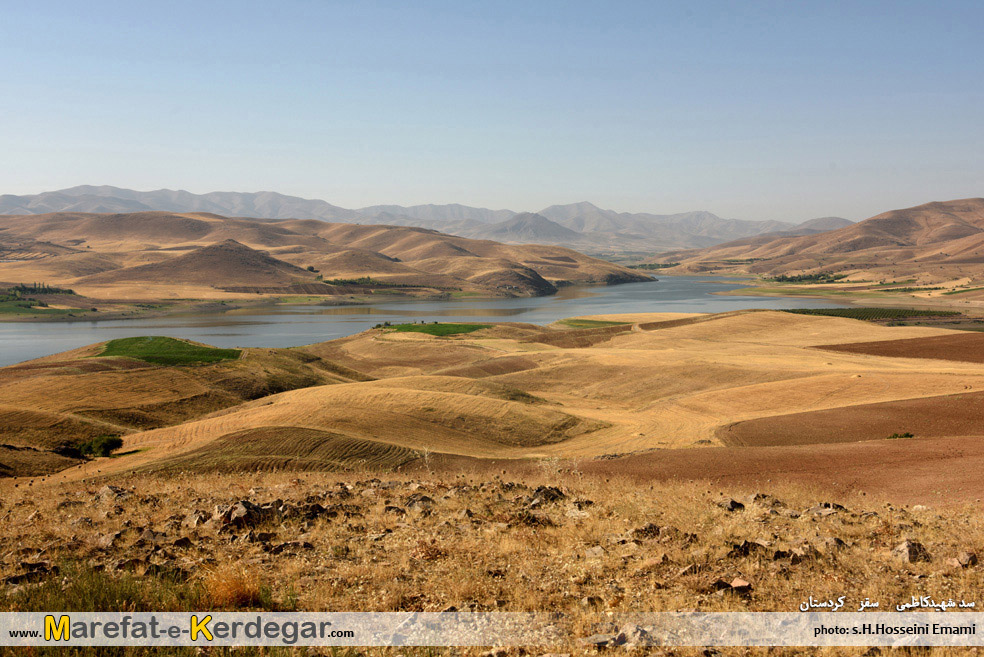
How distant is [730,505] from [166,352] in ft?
199

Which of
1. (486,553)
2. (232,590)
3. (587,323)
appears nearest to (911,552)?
(486,553)

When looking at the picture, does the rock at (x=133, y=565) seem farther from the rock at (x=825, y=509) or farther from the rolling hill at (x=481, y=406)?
the rolling hill at (x=481, y=406)

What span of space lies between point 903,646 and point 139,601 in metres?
9.99

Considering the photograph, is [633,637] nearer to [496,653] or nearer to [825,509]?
[496,653]

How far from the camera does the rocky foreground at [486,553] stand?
28.8ft

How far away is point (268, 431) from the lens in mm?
28953

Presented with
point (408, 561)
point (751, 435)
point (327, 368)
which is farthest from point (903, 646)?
point (327, 368)

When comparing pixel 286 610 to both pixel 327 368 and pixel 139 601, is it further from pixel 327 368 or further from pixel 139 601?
pixel 327 368

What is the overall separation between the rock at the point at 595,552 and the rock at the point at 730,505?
4.78 meters

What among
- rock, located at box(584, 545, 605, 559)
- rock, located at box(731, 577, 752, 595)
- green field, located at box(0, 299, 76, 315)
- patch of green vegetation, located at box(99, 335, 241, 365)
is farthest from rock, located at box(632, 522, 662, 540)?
green field, located at box(0, 299, 76, 315)

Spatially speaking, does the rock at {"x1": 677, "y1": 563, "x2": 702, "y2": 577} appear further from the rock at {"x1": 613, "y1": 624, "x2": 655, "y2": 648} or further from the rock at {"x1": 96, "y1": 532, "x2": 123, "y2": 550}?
the rock at {"x1": 96, "y1": 532, "x2": 123, "y2": 550}

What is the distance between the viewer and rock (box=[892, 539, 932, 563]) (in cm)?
1030

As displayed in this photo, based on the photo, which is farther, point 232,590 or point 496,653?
point 232,590

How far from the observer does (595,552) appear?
10.9 metres
